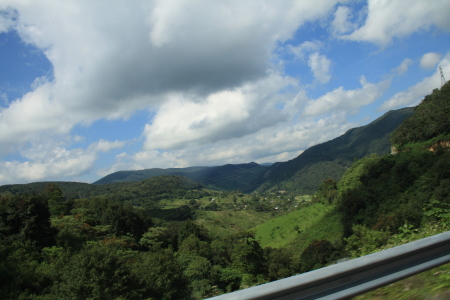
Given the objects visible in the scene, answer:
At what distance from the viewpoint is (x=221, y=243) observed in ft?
190

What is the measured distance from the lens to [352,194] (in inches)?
2473

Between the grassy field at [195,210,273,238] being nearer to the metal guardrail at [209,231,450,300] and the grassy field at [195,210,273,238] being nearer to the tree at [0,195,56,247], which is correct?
the tree at [0,195,56,247]

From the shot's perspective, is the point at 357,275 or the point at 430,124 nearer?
the point at 357,275

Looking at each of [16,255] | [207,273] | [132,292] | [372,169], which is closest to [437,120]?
[372,169]

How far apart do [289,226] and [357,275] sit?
82.0 meters

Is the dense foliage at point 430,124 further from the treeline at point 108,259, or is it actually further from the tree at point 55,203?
the tree at point 55,203

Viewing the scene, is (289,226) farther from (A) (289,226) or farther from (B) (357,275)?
(B) (357,275)

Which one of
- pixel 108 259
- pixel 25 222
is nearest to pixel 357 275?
pixel 108 259

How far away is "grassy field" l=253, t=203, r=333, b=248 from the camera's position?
72.3 m

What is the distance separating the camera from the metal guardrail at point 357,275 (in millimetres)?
2805

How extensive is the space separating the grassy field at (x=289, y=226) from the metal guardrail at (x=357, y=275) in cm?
6933

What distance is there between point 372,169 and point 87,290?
65.8 metres

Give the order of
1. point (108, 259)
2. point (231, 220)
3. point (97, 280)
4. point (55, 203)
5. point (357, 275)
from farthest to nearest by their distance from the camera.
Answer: point (231, 220)
point (55, 203)
point (108, 259)
point (97, 280)
point (357, 275)

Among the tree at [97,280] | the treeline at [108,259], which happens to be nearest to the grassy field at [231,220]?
the treeline at [108,259]
